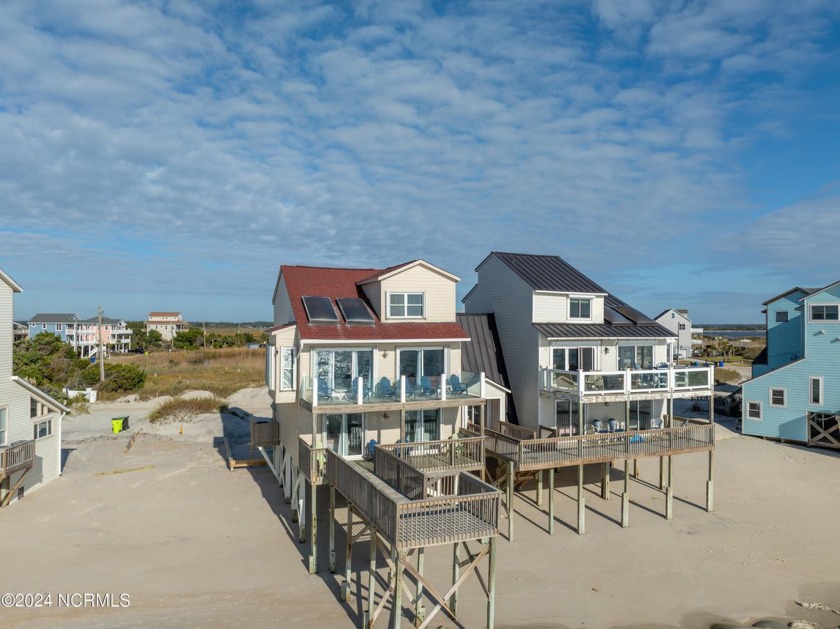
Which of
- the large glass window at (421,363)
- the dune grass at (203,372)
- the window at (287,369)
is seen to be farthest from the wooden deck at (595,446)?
the dune grass at (203,372)

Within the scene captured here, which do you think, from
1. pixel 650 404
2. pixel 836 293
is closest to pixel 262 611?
pixel 650 404

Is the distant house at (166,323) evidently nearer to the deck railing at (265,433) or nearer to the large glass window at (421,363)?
the deck railing at (265,433)

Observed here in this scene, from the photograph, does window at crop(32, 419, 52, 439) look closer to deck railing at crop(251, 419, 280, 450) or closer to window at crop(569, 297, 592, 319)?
deck railing at crop(251, 419, 280, 450)

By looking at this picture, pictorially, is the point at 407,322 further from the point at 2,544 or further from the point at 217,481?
the point at 2,544

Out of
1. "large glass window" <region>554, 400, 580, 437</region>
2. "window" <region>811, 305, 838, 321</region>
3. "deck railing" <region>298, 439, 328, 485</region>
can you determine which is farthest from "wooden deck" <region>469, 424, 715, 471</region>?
"window" <region>811, 305, 838, 321</region>

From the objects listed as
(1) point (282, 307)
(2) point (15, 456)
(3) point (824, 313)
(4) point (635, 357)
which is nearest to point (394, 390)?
(1) point (282, 307)

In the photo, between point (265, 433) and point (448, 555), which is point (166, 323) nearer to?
point (265, 433)
